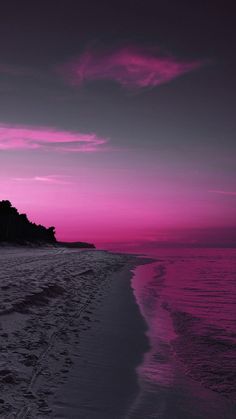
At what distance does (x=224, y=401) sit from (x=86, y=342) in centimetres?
367

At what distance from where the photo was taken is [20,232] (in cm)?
9912

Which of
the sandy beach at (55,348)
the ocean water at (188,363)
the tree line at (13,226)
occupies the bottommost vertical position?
the ocean water at (188,363)

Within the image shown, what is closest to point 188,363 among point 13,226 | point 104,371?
point 104,371

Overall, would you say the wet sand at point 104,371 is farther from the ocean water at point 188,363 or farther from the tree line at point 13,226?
the tree line at point 13,226

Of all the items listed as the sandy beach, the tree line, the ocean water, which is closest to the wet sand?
the sandy beach

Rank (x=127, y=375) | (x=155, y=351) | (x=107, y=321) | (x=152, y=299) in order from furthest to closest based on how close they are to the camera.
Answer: (x=152, y=299) < (x=107, y=321) < (x=155, y=351) < (x=127, y=375)

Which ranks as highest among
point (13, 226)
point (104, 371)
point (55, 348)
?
point (13, 226)

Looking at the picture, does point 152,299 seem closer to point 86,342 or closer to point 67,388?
point 86,342

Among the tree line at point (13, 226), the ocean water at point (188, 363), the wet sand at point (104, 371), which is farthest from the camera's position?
the tree line at point (13, 226)

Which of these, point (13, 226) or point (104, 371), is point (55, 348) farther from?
point (13, 226)

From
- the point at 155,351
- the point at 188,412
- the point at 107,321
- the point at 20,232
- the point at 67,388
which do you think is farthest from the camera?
the point at 20,232

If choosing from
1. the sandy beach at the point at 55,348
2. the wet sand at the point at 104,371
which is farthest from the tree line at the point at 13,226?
the wet sand at the point at 104,371

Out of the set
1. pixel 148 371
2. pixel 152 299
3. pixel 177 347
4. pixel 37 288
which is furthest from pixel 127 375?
pixel 152 299

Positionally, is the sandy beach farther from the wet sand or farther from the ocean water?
the ocean water
